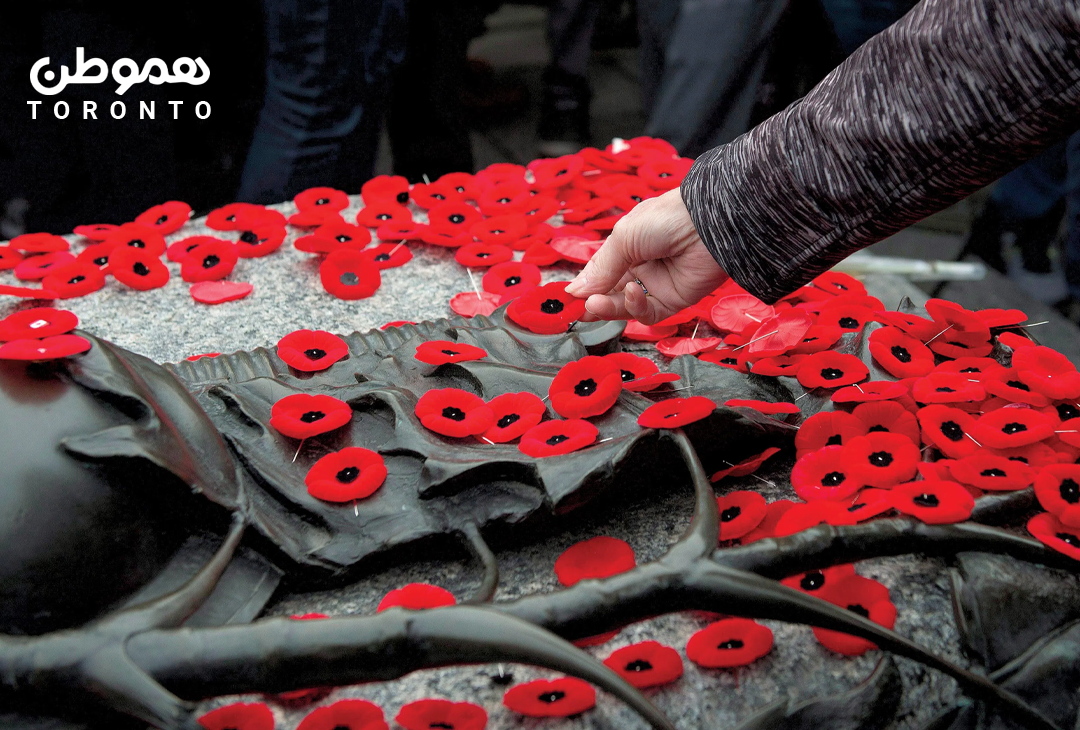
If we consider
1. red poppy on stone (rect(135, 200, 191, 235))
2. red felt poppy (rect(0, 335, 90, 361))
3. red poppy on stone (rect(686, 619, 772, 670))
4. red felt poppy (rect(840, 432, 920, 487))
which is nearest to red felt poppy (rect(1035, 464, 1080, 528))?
red felt poppy (rect(840, 432, 920, 487))

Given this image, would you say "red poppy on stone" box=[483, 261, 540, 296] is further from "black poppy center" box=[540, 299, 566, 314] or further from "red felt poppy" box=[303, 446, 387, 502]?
"red felt poppy" box=[303, 446, 387, 502]

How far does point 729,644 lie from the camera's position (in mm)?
838

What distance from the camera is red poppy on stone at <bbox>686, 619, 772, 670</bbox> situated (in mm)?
823

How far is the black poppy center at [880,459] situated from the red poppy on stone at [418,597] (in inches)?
20.7

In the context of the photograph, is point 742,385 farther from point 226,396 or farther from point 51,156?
point 51,156

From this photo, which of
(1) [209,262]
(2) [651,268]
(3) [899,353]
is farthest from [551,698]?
(1) [209,262]

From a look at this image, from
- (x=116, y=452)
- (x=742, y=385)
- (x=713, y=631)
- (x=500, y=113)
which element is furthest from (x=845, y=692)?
(x=500, y=113)

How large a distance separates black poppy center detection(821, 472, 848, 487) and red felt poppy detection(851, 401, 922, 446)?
0.34 ft

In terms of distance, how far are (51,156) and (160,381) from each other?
5.12 ft

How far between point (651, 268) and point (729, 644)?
21.3 inches

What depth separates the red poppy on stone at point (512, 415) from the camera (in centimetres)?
101

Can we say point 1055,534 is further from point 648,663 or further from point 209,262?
point 209,262

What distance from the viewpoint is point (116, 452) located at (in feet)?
2.61

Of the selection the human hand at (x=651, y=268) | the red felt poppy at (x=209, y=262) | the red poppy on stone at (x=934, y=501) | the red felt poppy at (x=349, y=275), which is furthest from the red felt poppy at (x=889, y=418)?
the red felt poppy at (x=209, y=262)
